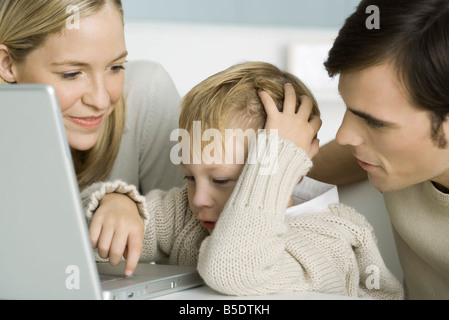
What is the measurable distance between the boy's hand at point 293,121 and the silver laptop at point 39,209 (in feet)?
1.31

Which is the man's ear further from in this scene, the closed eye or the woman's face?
the closed eye

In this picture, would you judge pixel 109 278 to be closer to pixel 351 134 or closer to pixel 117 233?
pixel 117 233

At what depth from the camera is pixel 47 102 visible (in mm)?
646

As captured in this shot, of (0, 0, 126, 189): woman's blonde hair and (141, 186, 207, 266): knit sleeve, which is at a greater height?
(0, 0, 126, 189): woman's blonde hair

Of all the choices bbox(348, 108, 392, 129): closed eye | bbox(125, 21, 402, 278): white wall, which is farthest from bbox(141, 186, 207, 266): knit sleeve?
bbox(125, 21, 402, 278): white wall

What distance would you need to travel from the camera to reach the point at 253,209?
917 mm

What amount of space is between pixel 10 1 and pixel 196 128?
18.7 inches

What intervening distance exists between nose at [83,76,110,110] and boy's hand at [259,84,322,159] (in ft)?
1.03

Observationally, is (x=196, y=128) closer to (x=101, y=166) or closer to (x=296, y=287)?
(x=296, y=287)

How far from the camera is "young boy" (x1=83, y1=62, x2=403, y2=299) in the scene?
893 mm

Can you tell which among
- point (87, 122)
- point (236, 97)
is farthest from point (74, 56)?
point (236, 97)

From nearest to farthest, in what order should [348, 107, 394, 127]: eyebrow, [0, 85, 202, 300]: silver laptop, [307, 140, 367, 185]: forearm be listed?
[0, 85, 202, 300]: silver laptop, [348, 107, 394, 127]: eyebrow, [307, 140, 367, 185]: forearm

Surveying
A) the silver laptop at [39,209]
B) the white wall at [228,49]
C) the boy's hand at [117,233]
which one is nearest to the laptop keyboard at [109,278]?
the boy's hand at [117,233]

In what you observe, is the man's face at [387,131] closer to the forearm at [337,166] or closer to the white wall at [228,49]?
the forearm at [337,166]
